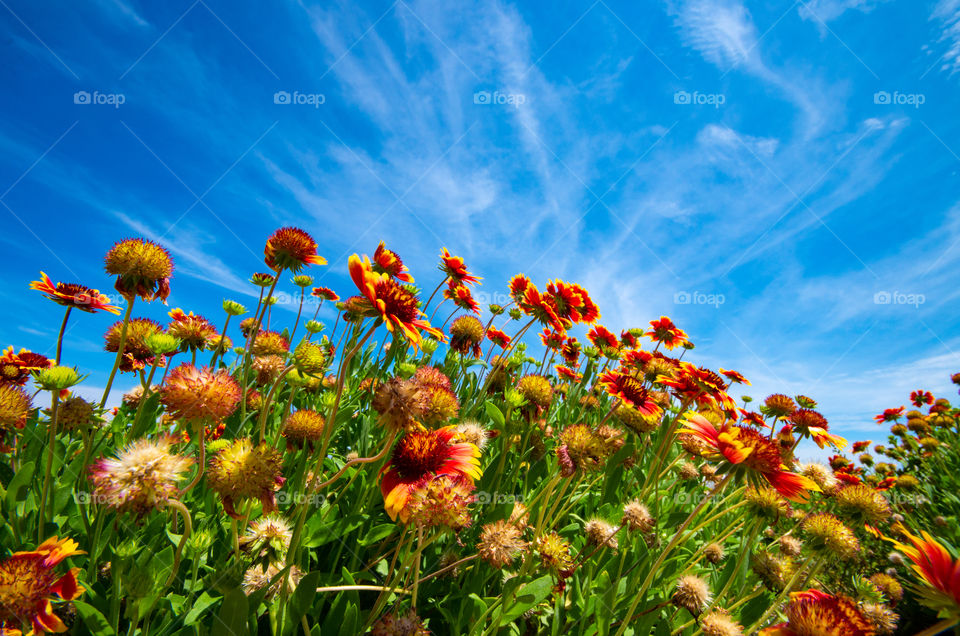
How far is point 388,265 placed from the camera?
7.45 ft

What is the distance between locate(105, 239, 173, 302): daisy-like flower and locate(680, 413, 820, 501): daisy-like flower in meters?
1.97

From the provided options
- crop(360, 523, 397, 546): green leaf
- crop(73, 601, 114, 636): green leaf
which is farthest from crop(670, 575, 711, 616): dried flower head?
crop(73, 601, 114, 636): green leaf

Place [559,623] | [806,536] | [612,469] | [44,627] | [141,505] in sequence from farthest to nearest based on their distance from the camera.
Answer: [612,469] → [806,536] → [559,623] → [44,627] → [141,505]

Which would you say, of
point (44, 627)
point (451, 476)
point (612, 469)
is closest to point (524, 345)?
point (612, 469)

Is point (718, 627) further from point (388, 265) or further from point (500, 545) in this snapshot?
point (388, 265)

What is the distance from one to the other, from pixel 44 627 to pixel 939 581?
2268 mm

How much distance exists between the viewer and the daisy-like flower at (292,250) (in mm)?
2076

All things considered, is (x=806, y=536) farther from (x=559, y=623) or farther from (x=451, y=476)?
(x=451, y=476)

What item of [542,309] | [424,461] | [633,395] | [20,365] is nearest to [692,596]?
[633,395]

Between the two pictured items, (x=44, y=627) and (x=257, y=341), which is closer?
(x=44, y=627)

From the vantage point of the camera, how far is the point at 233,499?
3.79 feet

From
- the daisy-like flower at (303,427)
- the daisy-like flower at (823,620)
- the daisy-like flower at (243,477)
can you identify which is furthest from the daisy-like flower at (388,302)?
the daisy-like flower at (823,620)

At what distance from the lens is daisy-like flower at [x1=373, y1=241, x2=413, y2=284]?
222 cm

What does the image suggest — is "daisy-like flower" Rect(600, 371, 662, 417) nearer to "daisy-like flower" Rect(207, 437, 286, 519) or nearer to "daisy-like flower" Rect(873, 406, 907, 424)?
"daisy-like flower" Rect(207, 437, 286, 519)
